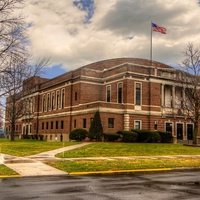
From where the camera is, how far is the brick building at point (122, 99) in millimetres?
53938

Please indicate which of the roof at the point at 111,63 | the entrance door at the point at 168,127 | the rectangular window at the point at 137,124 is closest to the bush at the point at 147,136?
the rectangular window at the point at 137,124

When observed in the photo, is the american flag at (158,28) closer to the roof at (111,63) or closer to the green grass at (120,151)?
the roof at (111,63)

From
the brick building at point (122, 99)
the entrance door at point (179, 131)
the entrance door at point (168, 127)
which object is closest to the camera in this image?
the brick building at point (122, 99)

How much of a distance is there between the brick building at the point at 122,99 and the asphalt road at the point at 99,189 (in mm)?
37319

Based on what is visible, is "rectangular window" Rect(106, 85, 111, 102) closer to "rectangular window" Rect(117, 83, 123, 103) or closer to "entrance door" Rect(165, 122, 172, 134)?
Answer: "rectangular window" Rect(117, 83, 123, 103)

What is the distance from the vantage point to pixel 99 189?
11.8m


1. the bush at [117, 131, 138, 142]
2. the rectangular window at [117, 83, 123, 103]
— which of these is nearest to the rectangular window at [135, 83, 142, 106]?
the rectangular window at [117, 83, 123, 103]

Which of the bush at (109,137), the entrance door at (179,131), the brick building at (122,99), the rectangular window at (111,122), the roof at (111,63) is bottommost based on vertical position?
the bush at (109,137)

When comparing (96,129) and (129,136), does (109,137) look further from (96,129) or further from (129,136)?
(129,136)

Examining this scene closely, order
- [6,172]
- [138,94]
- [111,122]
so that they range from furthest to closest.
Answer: [138,94], [111,122], [6,172]

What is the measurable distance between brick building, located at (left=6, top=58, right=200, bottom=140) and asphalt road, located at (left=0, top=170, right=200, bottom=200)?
37.3m

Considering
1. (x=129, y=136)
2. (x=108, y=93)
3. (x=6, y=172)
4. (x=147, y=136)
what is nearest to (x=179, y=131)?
(x=108, y=93)

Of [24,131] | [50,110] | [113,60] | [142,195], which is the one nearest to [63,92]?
[50,110]

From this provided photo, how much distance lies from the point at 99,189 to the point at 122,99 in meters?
44.2
